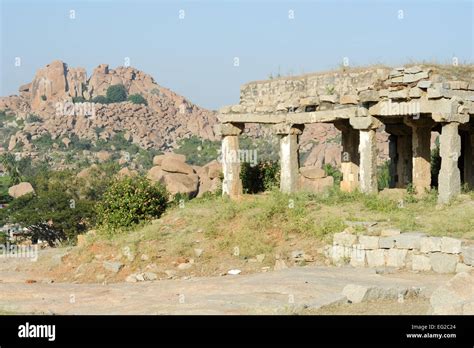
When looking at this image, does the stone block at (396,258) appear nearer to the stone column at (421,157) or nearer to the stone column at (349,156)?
the stone column at (421,157)

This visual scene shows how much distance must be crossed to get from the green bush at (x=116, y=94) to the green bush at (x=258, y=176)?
100 metres

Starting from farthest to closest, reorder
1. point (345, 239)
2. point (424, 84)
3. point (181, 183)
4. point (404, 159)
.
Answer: point (181, 183) < point (404, 159) < point (424, 84) < point (345, 239)

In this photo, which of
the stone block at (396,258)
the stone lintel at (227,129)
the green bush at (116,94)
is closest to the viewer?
the stone block at (396,258)

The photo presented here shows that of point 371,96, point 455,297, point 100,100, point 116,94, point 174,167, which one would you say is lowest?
point 174,167

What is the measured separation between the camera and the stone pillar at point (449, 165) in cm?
1705

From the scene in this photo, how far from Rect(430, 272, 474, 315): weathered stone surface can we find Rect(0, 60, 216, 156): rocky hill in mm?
87694

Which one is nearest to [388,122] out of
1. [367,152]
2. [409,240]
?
[367,152]

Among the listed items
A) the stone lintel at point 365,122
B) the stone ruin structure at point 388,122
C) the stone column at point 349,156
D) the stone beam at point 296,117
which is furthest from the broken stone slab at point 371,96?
the stone column at point 349,156

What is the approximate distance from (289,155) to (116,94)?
105 metres

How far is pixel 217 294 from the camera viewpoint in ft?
35.3

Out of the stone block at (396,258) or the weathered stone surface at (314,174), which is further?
the weathered stone surface at (314,174)

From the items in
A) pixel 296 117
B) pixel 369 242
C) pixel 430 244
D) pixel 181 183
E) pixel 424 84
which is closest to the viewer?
pixel 430 244

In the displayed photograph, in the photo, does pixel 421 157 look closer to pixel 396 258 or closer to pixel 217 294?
pixel 396 258
